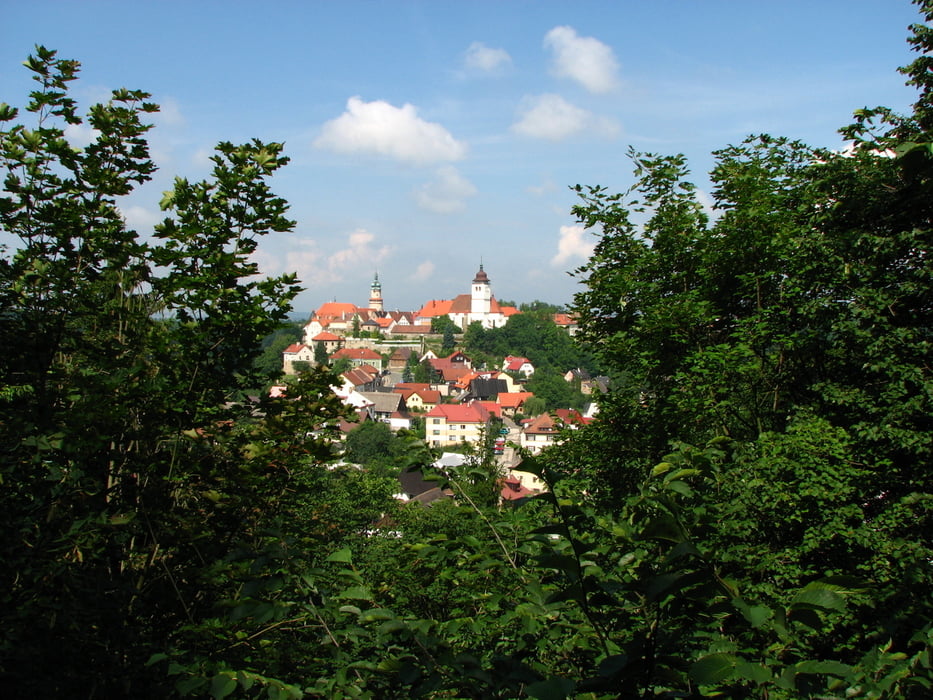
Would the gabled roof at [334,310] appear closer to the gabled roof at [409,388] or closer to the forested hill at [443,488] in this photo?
the gabled roof at [409,388]

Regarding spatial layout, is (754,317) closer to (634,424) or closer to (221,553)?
(634,424)

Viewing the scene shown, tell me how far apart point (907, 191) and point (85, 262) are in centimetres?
671

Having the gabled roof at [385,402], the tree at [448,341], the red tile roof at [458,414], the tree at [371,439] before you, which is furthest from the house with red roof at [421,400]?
the tree at [448,341]

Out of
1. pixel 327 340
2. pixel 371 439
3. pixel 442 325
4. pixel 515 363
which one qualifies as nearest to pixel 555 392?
pixel 515 363

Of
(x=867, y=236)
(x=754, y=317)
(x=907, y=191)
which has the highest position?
(x=907, y=191)

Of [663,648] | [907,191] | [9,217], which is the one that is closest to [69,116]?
[9,217]

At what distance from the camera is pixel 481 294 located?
394ft

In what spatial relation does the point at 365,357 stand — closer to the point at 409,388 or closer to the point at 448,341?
the point at 448,341

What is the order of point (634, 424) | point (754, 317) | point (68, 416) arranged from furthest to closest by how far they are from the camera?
point (634, 424), point (754, 317), point (68, 416)

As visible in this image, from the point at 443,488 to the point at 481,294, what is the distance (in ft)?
389

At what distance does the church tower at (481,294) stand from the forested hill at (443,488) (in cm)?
11180

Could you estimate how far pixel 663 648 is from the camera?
1.44m

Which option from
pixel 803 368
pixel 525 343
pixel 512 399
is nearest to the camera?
pixel 803 368

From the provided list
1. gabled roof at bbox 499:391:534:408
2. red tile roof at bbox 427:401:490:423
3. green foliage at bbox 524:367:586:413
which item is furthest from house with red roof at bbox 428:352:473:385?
red tile roof at bbox 427:401:490:423
